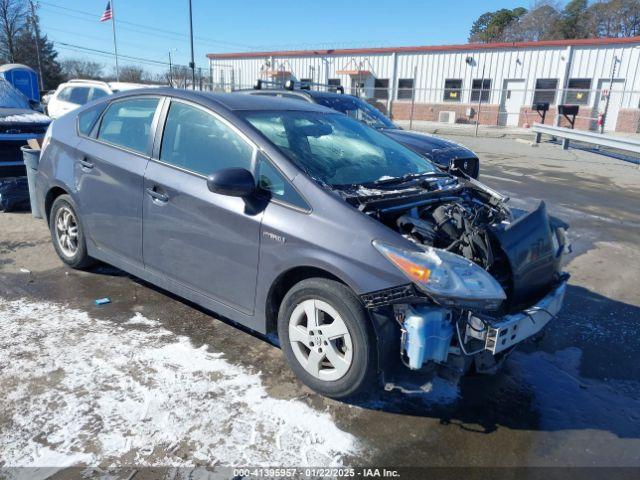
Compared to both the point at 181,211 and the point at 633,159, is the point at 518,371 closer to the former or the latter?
the point at 181,211

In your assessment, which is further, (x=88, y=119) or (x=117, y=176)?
(x=88, y=119)

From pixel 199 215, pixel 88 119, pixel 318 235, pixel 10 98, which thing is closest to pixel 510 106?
pixel 10 98

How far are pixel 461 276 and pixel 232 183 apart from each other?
4.67 feet

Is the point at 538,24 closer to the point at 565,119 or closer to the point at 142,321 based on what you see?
the point at 565,119

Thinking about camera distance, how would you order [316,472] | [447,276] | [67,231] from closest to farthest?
[316,472], [447,276], [67,231]

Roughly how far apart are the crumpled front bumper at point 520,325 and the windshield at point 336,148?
4.24 feet

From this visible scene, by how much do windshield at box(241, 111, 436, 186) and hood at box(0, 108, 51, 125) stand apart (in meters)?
5.03

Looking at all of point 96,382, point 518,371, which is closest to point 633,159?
point 518,371

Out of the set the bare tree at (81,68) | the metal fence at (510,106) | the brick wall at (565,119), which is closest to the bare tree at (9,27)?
the bare tree at (81,68)

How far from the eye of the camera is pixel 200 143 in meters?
3.57

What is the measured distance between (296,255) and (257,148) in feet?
2.60

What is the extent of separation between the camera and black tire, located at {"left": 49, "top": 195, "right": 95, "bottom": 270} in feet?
14.8

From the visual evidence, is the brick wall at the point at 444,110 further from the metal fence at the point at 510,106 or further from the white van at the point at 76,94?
the white van at the point at 76,94

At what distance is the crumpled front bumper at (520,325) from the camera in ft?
8.66
